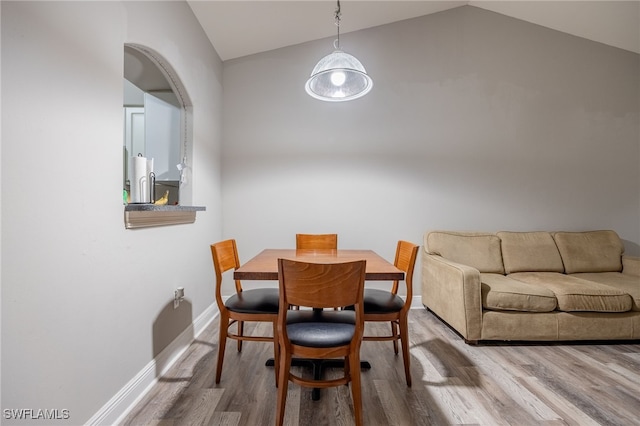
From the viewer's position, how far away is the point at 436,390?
1.81 metres

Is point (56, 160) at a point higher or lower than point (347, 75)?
lower

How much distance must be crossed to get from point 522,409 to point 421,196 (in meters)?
2.11

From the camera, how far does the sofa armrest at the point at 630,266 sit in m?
2.97

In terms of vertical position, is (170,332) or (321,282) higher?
(321,282)

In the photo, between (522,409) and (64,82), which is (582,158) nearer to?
(522,409)

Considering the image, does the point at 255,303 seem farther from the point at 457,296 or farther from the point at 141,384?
the point at 457,296

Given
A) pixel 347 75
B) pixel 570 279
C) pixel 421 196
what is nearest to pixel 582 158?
pixel 570 279

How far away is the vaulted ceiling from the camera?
2.71 metres

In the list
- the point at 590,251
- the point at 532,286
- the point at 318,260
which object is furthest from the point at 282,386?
the point at 590,251

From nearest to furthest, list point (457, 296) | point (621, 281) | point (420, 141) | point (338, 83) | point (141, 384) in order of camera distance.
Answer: point (141, 384) → point (338, 83) → point (457, 296) → point (621, 281) → point (420, 141)

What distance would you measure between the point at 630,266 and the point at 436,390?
8.79 ft

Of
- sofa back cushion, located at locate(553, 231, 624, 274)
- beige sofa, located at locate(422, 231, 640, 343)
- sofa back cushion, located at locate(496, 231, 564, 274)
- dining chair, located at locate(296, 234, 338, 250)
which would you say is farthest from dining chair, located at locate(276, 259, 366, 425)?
sofa back cushion, located at locate(553, 231, 624, 274)

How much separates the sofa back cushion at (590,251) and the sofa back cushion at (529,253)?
8 centimetres

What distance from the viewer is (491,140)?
11.1 ft
